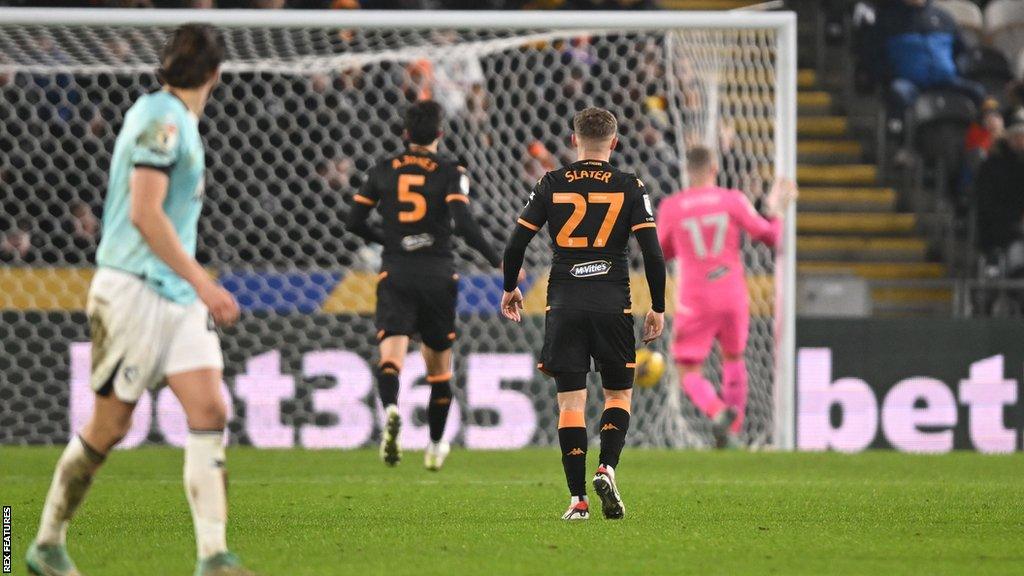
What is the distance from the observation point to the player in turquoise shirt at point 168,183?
457 cm

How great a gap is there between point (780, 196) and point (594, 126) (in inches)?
195

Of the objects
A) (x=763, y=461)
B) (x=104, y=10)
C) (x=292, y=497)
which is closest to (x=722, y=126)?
(x=763, y=461)

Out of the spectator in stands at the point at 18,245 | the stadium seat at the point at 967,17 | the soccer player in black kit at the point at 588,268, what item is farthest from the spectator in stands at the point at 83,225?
→ the stadium seat at the point at 967,17

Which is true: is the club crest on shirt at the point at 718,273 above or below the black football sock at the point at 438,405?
above

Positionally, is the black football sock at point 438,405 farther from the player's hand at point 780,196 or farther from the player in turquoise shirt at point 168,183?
the player in turquoise shirt at point 168,183

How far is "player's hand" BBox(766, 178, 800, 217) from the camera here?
448 inches

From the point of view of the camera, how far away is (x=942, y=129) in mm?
15406

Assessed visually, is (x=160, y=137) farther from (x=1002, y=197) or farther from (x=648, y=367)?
(x=1002, y=197)

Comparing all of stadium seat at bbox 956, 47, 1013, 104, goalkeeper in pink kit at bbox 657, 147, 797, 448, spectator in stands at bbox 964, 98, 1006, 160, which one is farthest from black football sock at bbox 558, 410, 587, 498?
stadium seat at bbox 956, 47, 1013, 104

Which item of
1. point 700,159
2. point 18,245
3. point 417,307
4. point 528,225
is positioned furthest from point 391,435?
point 18,245

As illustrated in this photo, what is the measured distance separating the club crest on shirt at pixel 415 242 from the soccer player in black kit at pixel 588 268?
2.73 metres

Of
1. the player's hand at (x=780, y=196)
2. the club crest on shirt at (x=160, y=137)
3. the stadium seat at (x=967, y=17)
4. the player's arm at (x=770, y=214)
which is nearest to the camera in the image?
the club crest on shirt at (x=160, y=137)

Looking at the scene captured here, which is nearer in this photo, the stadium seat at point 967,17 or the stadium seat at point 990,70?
the stadium seat at point 990,70

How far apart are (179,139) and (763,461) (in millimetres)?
6421
